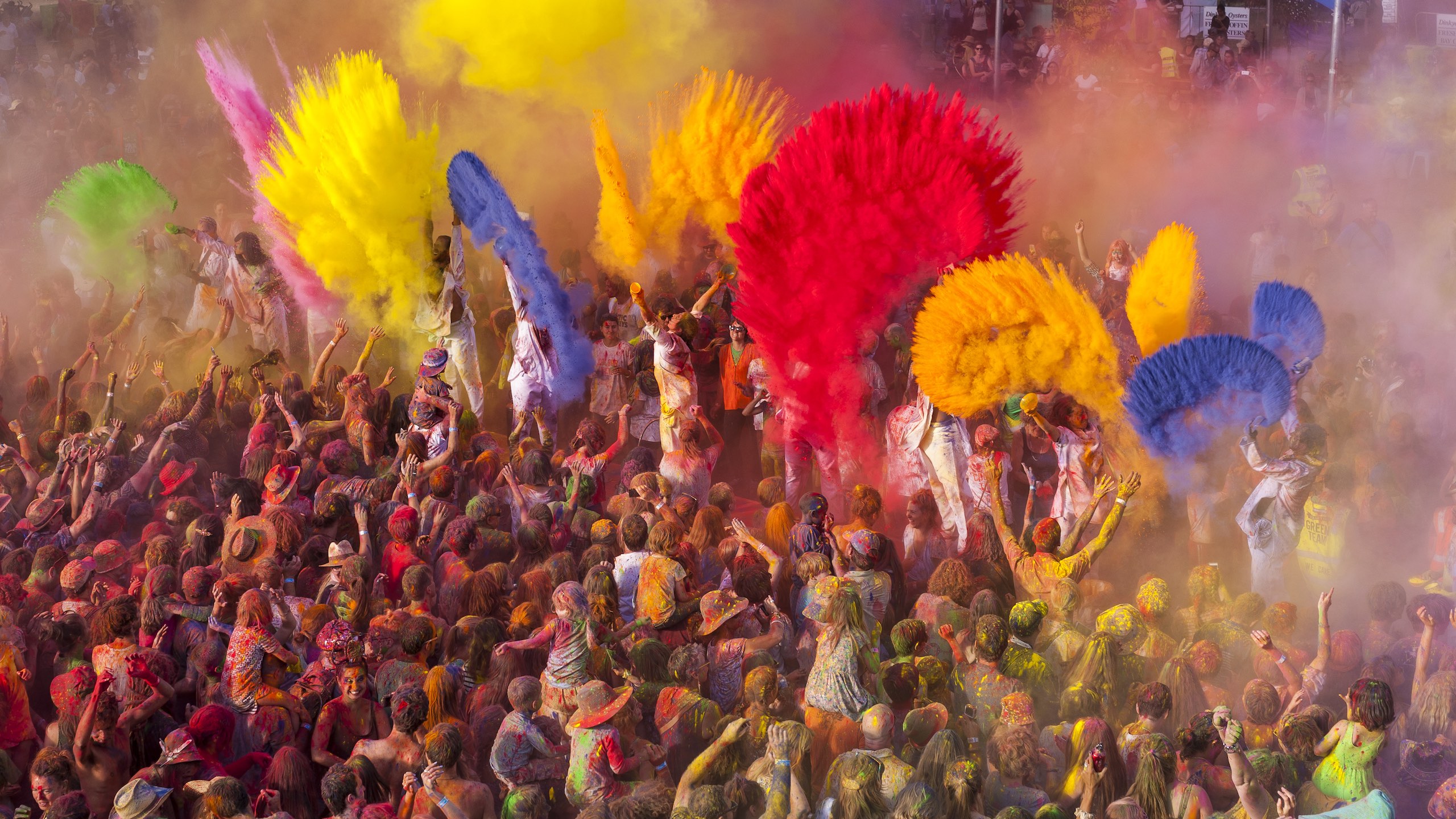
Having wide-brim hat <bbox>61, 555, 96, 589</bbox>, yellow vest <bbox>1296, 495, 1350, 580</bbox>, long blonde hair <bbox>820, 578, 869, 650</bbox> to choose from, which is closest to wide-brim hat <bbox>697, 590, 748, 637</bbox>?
long blonde hair <bbox>820, 578, 869, 650</bbox>

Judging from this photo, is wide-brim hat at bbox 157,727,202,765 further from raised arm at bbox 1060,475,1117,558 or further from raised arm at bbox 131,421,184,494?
raised arm at bbox 1060,475,1117,558

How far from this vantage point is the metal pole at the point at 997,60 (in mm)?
12656

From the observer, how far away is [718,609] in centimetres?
478

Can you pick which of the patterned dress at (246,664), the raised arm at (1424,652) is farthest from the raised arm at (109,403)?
the raised arm at (1424,652)

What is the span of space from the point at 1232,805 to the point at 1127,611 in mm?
976

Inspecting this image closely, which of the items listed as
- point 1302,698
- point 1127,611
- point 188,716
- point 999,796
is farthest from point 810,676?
point 188,716

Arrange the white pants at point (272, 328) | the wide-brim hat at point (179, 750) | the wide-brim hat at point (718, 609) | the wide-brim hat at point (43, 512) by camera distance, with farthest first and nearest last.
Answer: the white pants at point (272, 328) → the wide-brim hat at point (43, 512) → the wide-brim hat at point (718, 609) → the wide-brim hat at point (179, 750)

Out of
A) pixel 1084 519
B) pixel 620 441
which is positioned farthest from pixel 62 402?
pixel 1084 519

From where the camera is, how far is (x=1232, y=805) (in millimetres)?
3881

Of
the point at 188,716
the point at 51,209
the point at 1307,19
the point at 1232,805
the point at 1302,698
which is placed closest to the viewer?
the point at 1232,805

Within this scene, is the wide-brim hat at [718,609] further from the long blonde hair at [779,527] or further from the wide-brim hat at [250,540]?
the wide-brim hat at [250,540]

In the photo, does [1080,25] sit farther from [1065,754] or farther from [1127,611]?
[1065,754]

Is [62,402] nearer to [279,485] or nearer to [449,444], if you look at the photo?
[279,485]

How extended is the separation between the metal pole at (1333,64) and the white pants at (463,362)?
832cm
